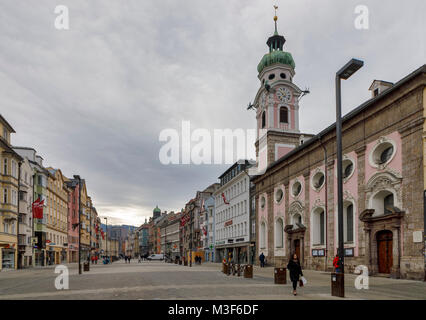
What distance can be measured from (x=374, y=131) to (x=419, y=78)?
5442 millimetres

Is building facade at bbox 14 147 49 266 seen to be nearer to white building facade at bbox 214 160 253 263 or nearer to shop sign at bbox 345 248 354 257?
white building facade at bbox 214 160 253 263

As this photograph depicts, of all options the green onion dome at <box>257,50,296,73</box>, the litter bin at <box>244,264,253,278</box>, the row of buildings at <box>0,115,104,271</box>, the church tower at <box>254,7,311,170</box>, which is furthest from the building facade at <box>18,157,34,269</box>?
the green onion dome at <box>257,50,296,73</box>

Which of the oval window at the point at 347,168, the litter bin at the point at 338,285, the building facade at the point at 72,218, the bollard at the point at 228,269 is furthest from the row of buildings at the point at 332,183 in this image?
the building facade at the point at 72,218

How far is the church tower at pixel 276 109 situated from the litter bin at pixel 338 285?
38.2 m

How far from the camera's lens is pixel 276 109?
179 ft

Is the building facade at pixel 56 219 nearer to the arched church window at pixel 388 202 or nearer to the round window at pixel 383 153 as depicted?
the round window at pixel 383 153

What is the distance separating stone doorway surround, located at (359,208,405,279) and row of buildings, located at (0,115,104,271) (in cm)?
2253

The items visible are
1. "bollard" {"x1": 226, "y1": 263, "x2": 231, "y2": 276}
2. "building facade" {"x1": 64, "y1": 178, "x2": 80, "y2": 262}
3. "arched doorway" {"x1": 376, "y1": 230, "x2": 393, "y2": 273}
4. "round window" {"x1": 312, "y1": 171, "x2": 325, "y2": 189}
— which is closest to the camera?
"arched doorway" {"x1": 376, "y1": 230, "x2": 393, "y2": 273}

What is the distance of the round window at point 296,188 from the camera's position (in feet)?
132

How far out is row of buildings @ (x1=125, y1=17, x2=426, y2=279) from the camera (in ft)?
76.0

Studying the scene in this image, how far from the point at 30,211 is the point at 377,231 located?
4057 cm

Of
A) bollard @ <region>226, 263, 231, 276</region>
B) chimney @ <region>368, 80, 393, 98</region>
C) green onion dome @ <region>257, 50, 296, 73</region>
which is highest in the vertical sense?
green onion dome @ <region>257, 50, 296, 73</region>
